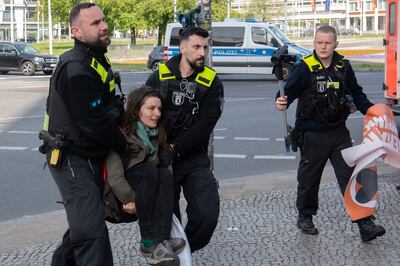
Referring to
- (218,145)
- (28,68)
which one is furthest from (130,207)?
(28,68)

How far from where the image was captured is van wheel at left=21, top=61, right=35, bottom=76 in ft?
101

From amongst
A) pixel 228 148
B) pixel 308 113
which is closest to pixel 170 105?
pixel 308 113

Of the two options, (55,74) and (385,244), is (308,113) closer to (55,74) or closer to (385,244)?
(385,244)

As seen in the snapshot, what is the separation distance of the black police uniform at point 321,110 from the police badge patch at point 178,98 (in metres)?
1.44

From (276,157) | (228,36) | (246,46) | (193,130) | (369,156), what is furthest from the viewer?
(228,36)

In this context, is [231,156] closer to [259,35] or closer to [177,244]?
[177,244]

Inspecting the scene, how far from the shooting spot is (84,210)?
4137 millimetres

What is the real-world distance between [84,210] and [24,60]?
2782 centimetres

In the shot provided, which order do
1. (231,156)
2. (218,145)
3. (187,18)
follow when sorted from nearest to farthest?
(187,18) < (231,156) < (218,145)

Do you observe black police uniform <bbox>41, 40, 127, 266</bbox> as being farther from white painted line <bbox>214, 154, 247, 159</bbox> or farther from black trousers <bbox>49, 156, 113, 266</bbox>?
white painted line <bbox>214, 154, 247, 159</bbox>

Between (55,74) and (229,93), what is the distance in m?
16.1

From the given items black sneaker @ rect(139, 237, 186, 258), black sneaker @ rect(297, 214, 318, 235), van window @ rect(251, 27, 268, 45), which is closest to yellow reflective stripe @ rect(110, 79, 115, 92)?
black sneaker @ rect(139, 237, 186, 258)

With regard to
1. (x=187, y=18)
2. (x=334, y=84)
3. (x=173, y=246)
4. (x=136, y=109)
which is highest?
(x=187, y=18)

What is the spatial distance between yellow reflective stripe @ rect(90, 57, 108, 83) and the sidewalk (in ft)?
5.87
